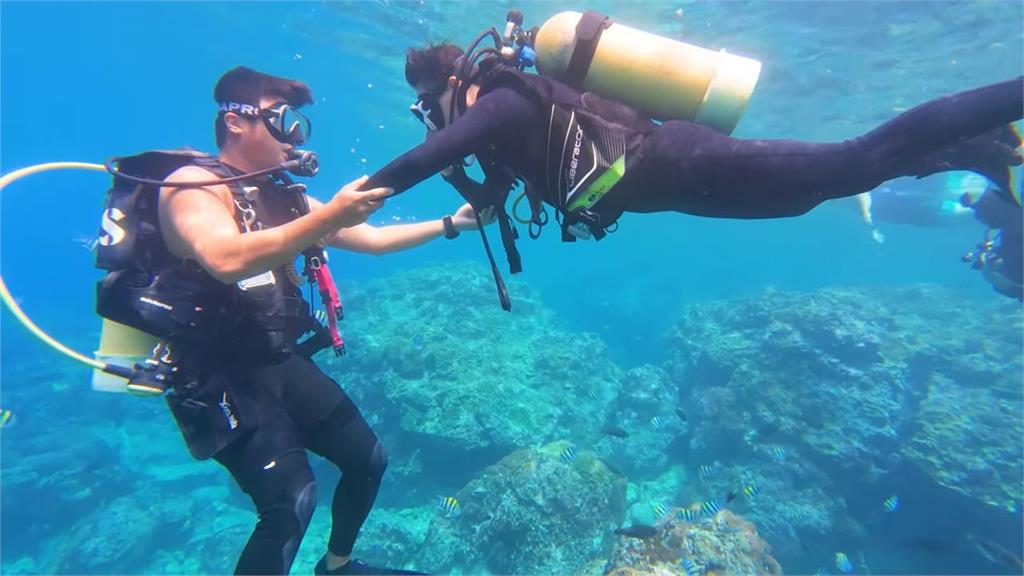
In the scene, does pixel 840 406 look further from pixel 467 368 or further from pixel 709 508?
pixel 467 368

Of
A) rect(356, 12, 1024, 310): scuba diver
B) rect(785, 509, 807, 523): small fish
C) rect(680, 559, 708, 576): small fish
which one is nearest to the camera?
rect(356, 12, 1024, 310): scuba diver

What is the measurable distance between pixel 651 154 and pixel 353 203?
5.80 feet

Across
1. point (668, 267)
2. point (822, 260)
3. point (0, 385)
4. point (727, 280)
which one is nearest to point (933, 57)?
point (727, 280)

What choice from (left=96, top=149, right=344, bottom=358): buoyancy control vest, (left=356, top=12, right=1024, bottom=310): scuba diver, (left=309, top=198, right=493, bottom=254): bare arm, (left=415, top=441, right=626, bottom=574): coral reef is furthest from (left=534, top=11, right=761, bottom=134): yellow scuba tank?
(left=415, top=441, right=626, bottom=574): coral reef

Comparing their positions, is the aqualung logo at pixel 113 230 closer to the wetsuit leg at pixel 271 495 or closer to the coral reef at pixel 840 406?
the wetsuit leg at pixel 271 495

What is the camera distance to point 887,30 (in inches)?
676

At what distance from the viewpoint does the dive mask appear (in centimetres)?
337

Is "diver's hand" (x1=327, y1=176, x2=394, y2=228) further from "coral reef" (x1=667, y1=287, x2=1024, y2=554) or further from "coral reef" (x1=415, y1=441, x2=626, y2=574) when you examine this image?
"coral reef" (x1=667, y1=287, x2=1024, y2=554)

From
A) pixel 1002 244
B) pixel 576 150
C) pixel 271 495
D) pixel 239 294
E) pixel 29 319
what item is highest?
pixel 576 150

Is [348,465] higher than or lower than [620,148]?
lower

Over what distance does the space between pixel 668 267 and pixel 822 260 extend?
11691cm

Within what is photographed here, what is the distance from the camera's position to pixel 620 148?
9.63 ft

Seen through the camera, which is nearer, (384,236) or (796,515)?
(384,236)

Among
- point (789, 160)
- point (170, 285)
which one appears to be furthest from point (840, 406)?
point (170, 285)
